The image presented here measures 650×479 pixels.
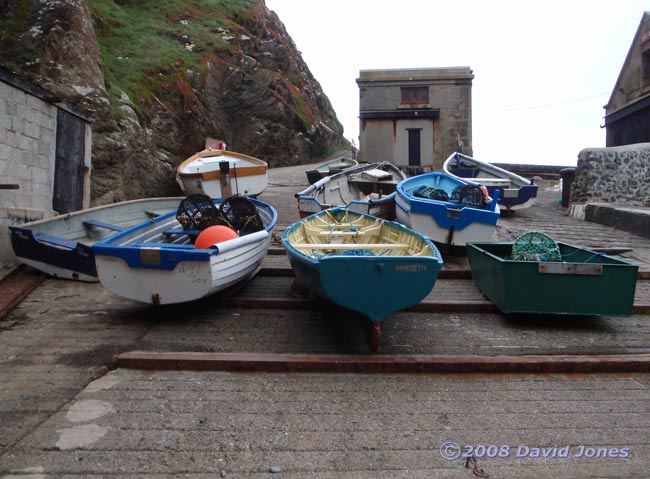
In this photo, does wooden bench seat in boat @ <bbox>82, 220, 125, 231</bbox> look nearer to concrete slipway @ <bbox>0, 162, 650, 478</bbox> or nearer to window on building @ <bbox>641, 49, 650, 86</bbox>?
concrete slipway @ <bbox>0, 162, 650, 478</bbox>

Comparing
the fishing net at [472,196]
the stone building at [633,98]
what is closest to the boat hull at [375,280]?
the fishing net at [472,196]

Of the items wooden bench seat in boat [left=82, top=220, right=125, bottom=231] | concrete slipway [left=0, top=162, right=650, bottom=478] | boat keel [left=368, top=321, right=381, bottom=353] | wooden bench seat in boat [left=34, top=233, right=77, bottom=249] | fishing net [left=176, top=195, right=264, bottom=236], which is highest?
fishing net [left=176, top=195, right=264, bottom=236]

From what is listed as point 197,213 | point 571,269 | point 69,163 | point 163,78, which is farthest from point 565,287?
point 163,78

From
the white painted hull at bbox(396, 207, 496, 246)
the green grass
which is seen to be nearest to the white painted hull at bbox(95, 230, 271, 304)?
the white painted hull at bbox(396, 207, 496, 246)

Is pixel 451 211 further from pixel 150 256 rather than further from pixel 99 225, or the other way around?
pixel 99 225

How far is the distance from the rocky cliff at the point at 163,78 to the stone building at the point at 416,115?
429 cm

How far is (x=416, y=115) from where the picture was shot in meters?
26.2

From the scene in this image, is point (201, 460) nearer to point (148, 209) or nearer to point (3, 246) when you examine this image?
point (3, 246)

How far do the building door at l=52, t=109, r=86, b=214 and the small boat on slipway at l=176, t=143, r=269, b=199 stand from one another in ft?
8.58

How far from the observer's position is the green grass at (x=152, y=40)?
15.4 m

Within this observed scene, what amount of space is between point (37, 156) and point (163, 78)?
9786 millimetres

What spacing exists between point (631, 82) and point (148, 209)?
24.6 metres

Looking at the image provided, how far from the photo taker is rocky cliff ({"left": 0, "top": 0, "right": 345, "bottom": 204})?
1159 cm

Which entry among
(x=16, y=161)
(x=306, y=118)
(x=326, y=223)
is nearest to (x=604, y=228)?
(x=326, y=223)
